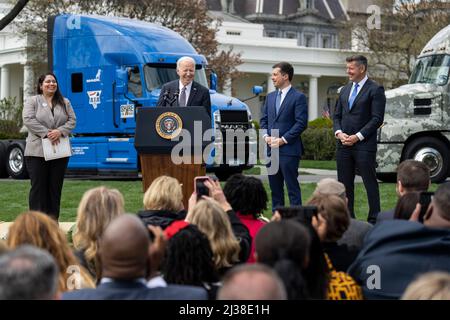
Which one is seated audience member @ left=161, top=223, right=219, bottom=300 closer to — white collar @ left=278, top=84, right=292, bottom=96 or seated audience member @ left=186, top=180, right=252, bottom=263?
seated audience member @ left=186, top=180, right=252, bottom=263

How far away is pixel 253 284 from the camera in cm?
312

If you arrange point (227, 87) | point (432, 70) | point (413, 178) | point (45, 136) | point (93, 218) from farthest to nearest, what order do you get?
1. point (227, 87)
2. point (432, 70)
3. point (45, 136)
4. point (413, 178)
5. point (93, 218)

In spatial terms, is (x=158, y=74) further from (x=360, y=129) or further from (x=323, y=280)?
(x=323, y=280)

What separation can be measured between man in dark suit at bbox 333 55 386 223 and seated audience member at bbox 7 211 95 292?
5.80 m

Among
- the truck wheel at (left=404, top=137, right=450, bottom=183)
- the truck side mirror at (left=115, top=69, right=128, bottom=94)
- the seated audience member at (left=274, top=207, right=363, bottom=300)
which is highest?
the truck side mirror at (left=115, top=69, right=128, bottom=94)

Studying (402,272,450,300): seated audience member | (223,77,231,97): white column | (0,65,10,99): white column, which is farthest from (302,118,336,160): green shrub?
(0,65,10,99): white column

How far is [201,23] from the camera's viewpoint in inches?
1818

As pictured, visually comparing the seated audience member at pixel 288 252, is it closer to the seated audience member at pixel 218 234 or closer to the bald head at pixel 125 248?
the bald head at pixel 125 248

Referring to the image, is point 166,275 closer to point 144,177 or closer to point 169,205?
point 169,205

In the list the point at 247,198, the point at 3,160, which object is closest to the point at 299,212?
the point at 247,198

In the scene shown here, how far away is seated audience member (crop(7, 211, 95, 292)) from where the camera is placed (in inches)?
179

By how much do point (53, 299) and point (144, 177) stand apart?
599 centimetres

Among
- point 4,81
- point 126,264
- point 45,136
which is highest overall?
point 4,81

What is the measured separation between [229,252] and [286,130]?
18.1 feet
